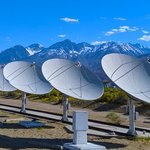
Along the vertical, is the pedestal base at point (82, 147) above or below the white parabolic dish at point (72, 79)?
below

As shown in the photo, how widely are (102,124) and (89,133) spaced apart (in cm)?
623

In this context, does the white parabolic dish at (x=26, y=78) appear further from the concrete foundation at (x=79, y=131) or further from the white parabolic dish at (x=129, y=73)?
the concrete foundation at (x=79, y=131)

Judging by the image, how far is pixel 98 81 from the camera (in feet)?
121

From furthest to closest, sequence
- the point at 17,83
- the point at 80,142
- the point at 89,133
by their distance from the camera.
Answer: the point at 17,83
the point at 89,133
the point at 80,142

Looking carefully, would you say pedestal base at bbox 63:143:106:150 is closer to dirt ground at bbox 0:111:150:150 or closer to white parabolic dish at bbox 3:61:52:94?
dirt ground at bbox 0:111:150:150

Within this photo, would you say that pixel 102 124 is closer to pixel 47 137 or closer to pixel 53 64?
→ pixel 53 64

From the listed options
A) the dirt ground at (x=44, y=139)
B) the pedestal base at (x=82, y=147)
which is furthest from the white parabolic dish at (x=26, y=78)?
the pedestal base at (x=82, y=147)

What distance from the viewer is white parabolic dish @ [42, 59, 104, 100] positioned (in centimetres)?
3600

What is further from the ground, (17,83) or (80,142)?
(17,83)

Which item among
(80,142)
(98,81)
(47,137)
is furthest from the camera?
(98,81)

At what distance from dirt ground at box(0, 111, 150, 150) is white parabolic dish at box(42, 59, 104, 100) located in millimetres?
3073

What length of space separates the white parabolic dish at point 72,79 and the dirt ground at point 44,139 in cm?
307

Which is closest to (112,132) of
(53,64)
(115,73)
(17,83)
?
(115,73)

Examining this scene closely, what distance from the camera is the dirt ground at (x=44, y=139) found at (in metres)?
25.6
